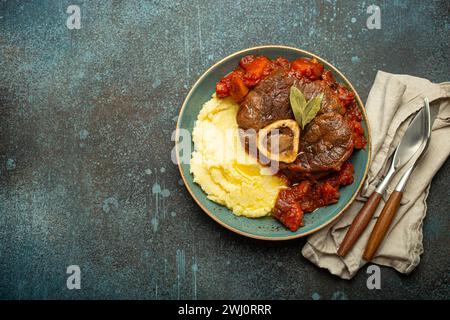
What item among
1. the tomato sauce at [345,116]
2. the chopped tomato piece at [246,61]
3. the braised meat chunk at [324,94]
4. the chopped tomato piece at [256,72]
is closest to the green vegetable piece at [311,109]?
the braised meat chunk at [324,94]

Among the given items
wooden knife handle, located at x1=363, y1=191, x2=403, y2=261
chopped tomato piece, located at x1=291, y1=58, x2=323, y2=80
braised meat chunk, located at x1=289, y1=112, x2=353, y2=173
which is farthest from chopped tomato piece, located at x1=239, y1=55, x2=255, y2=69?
wooden knife handle, located at x1=363, y1=191, x2=403, y2=261

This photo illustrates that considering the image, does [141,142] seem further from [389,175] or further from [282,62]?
[389,175]

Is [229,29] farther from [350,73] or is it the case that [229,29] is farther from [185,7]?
[350,73]

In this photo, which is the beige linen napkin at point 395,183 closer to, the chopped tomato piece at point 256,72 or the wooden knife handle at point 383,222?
the wooden knife handle at point 383,222

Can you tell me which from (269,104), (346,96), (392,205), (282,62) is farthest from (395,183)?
(282,62)

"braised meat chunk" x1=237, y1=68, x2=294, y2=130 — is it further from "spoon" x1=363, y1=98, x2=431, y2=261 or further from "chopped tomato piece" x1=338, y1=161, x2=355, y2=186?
"spoon" x1=363, y1=98, x2=431, y2=261

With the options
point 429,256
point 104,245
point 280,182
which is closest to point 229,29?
point 280,182
